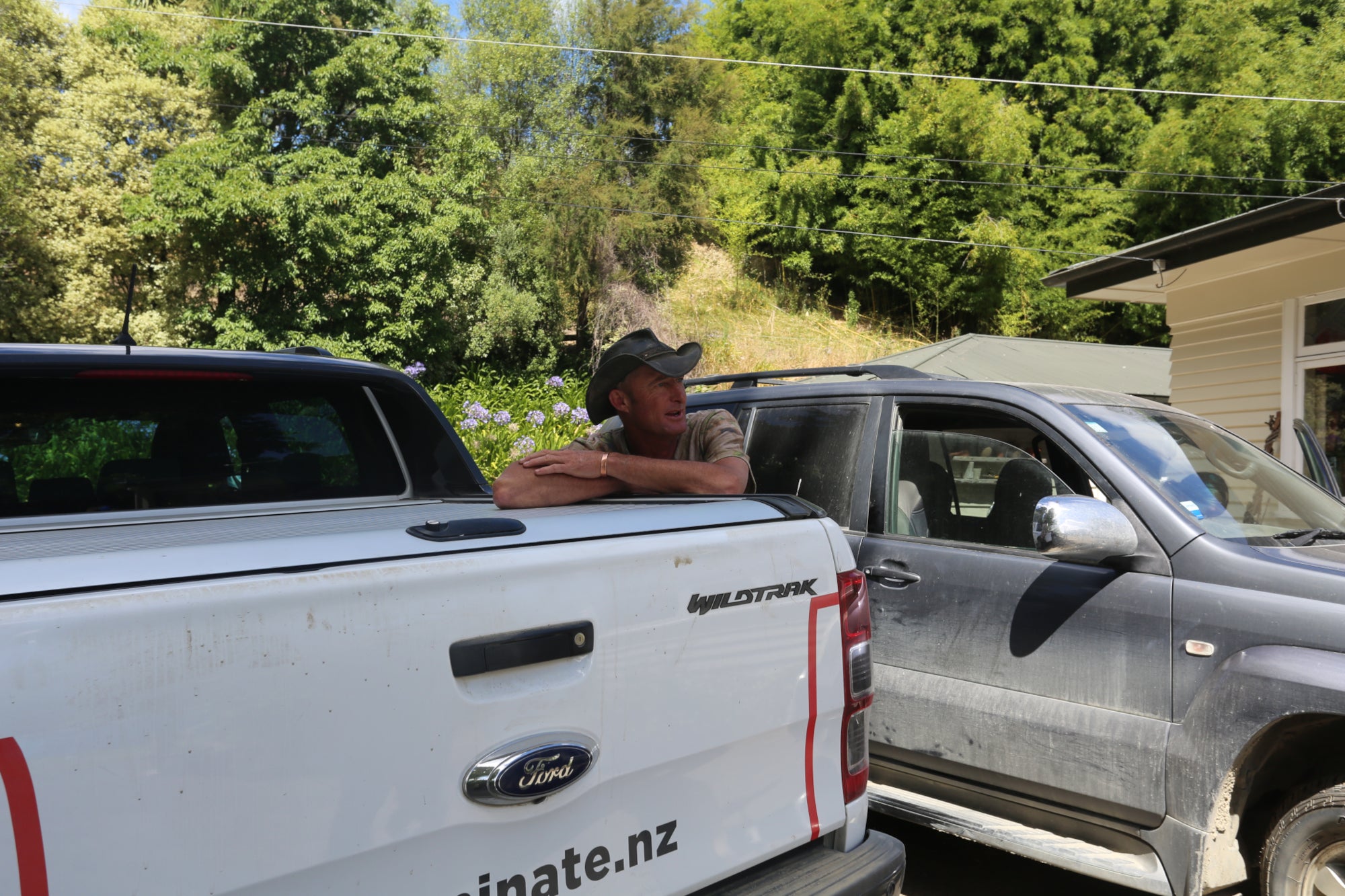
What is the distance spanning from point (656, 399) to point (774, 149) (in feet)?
109

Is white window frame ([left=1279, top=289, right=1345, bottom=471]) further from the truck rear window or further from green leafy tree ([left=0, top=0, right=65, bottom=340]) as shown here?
green leafy tree ([left=0, top=0, right=65, bottom=340])

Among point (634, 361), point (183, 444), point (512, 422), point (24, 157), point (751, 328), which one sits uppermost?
point (24, 157)

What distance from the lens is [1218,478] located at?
3.55 meters

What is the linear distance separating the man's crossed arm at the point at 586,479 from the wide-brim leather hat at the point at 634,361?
0.46 meters

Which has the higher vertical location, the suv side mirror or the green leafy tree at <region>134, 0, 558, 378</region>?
the green leafy tree at <region>134, 0, 558, 378</region>

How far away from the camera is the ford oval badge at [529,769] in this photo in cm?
163

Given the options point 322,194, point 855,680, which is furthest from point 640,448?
point 322,194

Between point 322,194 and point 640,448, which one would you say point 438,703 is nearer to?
point 640,448

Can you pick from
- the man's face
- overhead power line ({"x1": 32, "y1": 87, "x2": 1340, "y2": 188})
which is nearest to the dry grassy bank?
overhead power line ({"x1": 32, "y1": 87, "x2": 1340, "y2": 188})

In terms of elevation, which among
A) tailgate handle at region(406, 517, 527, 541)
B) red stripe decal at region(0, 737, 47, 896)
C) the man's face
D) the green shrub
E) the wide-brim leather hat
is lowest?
the green shrub

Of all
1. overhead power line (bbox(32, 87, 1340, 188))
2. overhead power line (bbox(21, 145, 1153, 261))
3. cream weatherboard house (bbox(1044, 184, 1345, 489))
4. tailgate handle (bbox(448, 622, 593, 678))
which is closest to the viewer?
tailgate handle (bbox(448, 622, 593, 678))

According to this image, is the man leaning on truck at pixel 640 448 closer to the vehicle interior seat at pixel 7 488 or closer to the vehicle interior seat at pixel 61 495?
the vehicle interior seat at pixel 61 495

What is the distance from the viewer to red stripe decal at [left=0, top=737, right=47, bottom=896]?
1.21 m

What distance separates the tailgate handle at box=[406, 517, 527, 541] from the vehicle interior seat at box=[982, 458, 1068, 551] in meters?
2.32
